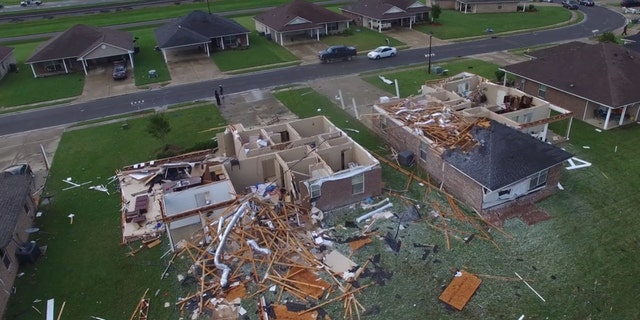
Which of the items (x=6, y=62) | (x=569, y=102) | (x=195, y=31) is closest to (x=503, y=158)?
(x=569, y=102)

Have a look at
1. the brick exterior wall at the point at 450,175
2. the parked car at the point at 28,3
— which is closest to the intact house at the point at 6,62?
the brick exterior wall at the point at 450,175

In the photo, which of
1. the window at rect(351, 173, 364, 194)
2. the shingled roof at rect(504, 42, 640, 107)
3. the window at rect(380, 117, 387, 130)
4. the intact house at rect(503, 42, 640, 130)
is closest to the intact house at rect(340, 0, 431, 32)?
the intact house at rect(503, 42, 640, 130)

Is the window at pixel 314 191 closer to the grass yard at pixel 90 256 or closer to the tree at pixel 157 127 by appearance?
the grass yard at pixel 90 256

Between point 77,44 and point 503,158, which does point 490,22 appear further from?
point 77,44

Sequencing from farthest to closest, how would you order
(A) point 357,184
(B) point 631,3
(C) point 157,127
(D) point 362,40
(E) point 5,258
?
(B) point 631,3 < (D) point 362,40 < (C) point 157,127 < (A) point 357,184 < (E) point 5,258

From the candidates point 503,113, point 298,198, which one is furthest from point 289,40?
point 298,198

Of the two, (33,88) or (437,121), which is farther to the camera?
(33,88)
